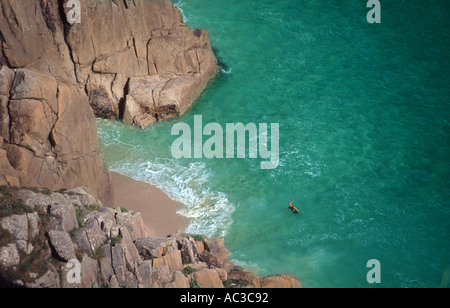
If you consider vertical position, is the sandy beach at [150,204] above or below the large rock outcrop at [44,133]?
below

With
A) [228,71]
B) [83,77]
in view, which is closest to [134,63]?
[83,77]

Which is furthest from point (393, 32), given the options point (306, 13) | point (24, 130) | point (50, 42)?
point (24, 130)

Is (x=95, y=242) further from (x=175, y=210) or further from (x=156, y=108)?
(x=156, y=108)

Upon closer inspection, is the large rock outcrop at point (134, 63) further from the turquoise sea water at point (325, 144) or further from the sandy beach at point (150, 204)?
the sandy beach at point (150, 204)

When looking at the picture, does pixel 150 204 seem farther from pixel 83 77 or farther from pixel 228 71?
pixel 228 71

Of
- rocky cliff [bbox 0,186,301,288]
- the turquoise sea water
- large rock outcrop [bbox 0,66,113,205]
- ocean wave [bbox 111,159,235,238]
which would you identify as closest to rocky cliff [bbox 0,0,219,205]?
large rock outcrop [bbox 0,66,113,205]

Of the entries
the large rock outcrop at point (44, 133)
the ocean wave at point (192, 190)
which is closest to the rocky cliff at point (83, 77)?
the large rock outcrop at point (44, 133)

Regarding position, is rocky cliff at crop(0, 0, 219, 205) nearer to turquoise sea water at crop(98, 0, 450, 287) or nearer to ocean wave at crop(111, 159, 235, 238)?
turquoise sea water at crop(98, 0, 450, 287)

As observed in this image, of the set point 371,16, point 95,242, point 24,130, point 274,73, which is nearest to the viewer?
point 95,242
